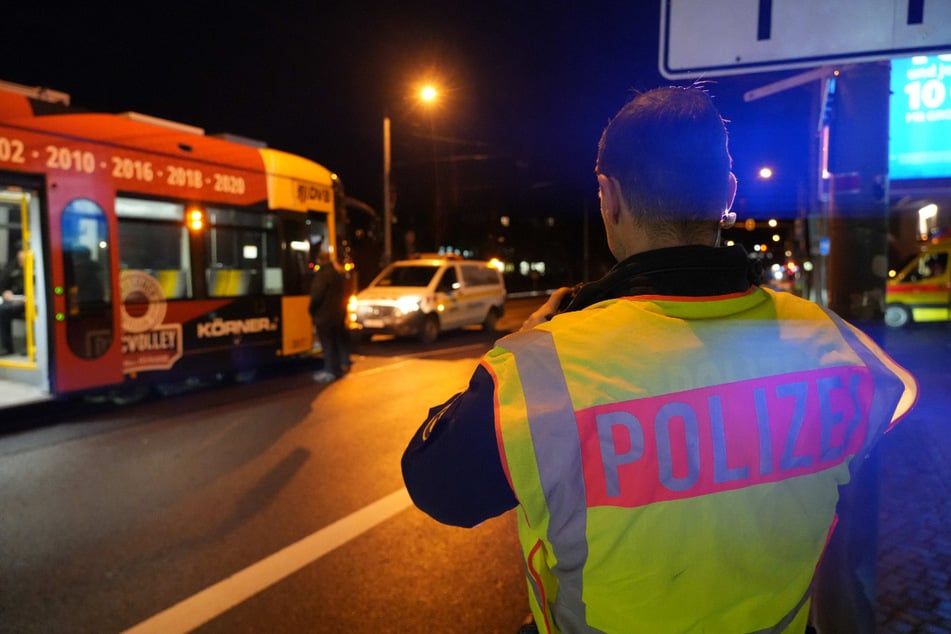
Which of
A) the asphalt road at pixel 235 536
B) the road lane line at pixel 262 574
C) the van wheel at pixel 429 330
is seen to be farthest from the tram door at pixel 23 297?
the van wheel at pixel 429 330

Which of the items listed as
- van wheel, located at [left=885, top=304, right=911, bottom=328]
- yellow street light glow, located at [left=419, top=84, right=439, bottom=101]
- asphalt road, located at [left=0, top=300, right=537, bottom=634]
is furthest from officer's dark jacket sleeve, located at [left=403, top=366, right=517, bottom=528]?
yellow street light glow, located at [left=419, top=84, right=439, bottom=101]

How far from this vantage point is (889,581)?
3.82 meters

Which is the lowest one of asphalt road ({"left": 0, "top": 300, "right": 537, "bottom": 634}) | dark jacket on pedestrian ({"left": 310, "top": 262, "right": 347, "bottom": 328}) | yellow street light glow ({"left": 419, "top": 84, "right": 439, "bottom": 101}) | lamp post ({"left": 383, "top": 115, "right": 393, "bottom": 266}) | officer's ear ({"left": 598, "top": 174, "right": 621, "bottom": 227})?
asphalt road ({"left": 0, "top": 300, "right": 537, "bottom": 634})

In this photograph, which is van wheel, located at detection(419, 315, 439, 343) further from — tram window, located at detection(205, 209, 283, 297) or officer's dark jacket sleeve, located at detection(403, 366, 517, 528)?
officer's dark jacket sleeve, located at detection(403, 366, 517, 528)

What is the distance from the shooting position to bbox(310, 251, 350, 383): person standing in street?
34.7 ft

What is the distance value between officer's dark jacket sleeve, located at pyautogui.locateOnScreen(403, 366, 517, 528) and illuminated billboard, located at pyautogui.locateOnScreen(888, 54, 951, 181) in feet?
45.7

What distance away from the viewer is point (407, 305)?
15.5 m

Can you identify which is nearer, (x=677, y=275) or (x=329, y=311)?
(x=677, y=275)

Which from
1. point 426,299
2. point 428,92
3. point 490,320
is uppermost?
point 428,92

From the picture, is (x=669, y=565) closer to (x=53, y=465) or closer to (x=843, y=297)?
(x=843, y=297)

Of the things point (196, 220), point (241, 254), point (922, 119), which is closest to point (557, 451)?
point (196, 220)

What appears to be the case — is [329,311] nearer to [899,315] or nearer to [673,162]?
[673,162]

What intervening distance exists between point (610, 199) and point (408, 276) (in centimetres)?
1567

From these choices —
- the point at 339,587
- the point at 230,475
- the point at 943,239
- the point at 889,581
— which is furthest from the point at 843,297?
the point at 943,239
